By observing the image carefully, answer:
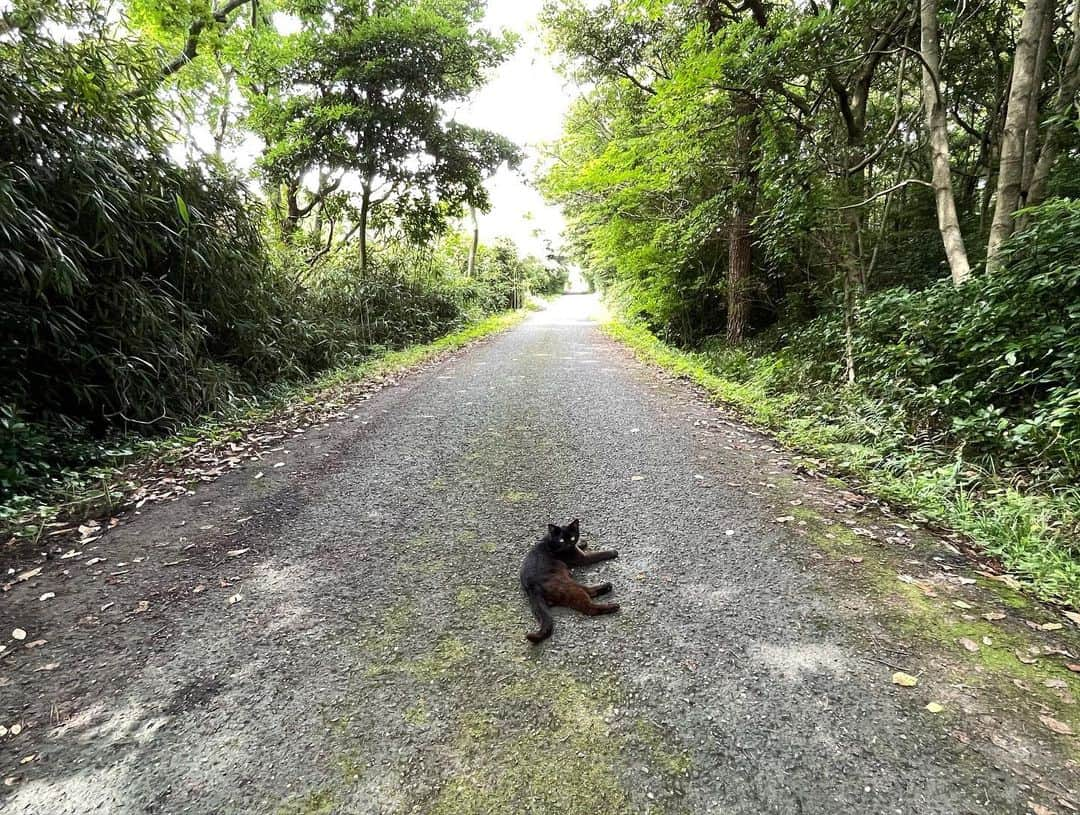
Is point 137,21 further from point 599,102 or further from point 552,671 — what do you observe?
point 552,671

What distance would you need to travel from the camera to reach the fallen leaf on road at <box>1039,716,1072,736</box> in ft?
5.29

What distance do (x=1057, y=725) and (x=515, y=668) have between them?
186 centimetres

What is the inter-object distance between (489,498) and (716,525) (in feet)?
5.04

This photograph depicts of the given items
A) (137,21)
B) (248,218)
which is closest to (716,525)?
(248,218)

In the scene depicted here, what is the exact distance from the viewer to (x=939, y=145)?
5082 mm

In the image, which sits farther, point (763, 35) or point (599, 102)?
point (599, 102)

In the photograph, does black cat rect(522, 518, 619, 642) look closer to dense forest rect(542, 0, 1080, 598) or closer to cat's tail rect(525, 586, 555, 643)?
cat's tail rect(525, 586, 555, 643)

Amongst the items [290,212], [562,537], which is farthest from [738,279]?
[290,212]

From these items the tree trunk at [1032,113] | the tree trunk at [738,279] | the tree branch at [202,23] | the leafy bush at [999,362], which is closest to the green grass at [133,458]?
the leafy bush at [999,362]

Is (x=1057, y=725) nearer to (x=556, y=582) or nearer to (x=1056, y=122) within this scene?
(x=556, y=582)

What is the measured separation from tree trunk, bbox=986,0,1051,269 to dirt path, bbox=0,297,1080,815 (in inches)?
129

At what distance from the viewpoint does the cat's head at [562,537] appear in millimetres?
2559

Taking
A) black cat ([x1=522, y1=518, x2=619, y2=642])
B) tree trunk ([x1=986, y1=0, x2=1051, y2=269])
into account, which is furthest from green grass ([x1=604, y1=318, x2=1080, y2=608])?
black cat ([x1=522, y1=518, x2=619, y2=642])

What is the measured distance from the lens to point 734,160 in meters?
7.98
